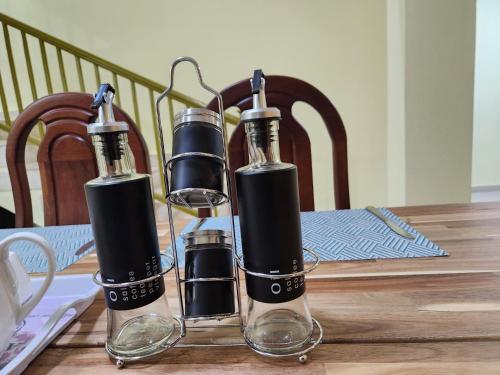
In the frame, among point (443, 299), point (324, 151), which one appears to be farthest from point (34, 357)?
point (324, 151)

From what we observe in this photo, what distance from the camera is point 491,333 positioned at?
336 mm

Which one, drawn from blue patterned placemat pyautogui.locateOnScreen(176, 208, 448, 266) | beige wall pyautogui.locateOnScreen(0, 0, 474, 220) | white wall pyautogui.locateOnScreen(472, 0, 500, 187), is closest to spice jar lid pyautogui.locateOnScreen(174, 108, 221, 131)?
blue patterned placemat pyautogui.locateOnScreen(176, 208, 448, 266)

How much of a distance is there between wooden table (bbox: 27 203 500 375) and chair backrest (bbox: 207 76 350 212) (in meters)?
0.42

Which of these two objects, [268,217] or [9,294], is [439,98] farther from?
[9,294]

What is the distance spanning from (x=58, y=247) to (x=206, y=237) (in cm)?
48

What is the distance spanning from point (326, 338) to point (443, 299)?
155 millimetres

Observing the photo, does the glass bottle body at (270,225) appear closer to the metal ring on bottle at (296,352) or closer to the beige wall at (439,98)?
the metal ring on bottle at (296,352)

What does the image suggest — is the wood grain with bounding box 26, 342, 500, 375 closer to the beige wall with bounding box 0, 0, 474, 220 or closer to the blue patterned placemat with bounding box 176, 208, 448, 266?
the blue patterned placemat with bounding box 176, 208, 448, 266

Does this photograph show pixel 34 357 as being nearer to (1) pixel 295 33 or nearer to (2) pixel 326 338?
(2) pixel 326 338

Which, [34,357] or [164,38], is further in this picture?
[164,38]

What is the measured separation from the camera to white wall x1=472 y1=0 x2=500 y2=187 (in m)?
3.24

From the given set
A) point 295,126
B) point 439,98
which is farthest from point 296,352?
point 439,98

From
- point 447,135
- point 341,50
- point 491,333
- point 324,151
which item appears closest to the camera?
point 491,333

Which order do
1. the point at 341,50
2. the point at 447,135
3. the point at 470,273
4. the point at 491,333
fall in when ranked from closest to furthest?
the point at 491,333, the point at 470,273, the point at 447,135, the point at 341,50
